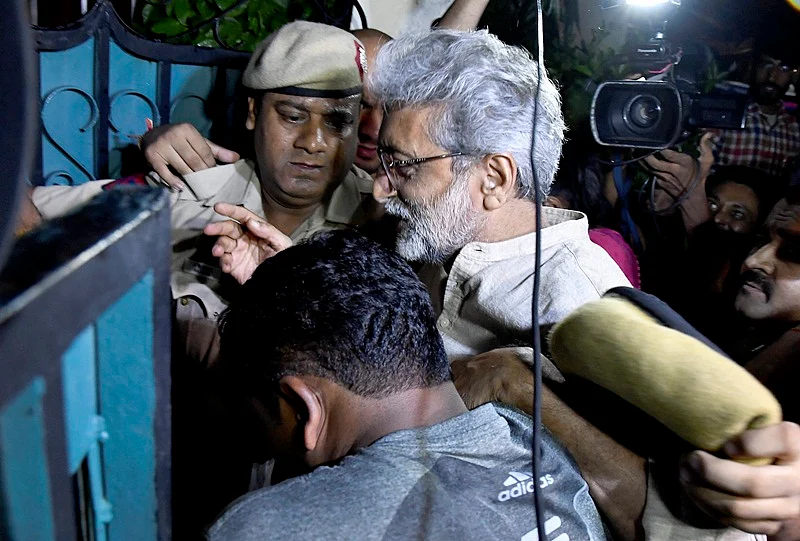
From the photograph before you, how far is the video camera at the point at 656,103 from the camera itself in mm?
2742

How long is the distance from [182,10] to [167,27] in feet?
0.28

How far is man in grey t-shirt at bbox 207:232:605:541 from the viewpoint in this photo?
3.14 ft

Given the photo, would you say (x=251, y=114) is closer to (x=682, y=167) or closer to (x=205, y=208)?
(x=205, y=208)

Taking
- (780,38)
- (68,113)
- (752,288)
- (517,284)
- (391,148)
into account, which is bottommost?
(752,288)

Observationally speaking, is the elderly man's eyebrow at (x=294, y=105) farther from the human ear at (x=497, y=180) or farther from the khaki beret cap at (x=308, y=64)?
the human ear at (x=497, y=180)

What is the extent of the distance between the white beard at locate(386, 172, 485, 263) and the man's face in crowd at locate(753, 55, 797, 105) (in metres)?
1.95

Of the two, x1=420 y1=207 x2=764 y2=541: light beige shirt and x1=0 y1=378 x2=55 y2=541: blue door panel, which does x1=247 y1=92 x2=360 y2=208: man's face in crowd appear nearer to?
x1=420 y1=207 x2=764 y2=541: light beige shirt

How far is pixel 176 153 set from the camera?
216cm

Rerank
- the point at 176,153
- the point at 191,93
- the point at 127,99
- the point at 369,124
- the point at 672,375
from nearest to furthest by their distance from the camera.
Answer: the point at 672,375 < the point at 176,153 < the point at 369,124 < the point at 127,99 < the point at 191,93

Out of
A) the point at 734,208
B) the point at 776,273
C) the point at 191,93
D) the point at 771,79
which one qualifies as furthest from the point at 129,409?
the point at 771,79

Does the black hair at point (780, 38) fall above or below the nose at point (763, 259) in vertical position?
above

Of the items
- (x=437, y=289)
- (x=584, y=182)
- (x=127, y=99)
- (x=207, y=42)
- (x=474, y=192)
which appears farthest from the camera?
(x=584, y=182)

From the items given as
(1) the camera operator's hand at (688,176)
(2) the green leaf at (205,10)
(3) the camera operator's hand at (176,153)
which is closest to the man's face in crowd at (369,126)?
(3) the camera operator's hand at (176,153)

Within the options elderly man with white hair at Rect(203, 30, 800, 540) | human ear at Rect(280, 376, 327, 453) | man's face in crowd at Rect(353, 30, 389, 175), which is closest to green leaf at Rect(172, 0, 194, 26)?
man's face in crowd at Rect(353, 30, 389, 175)
